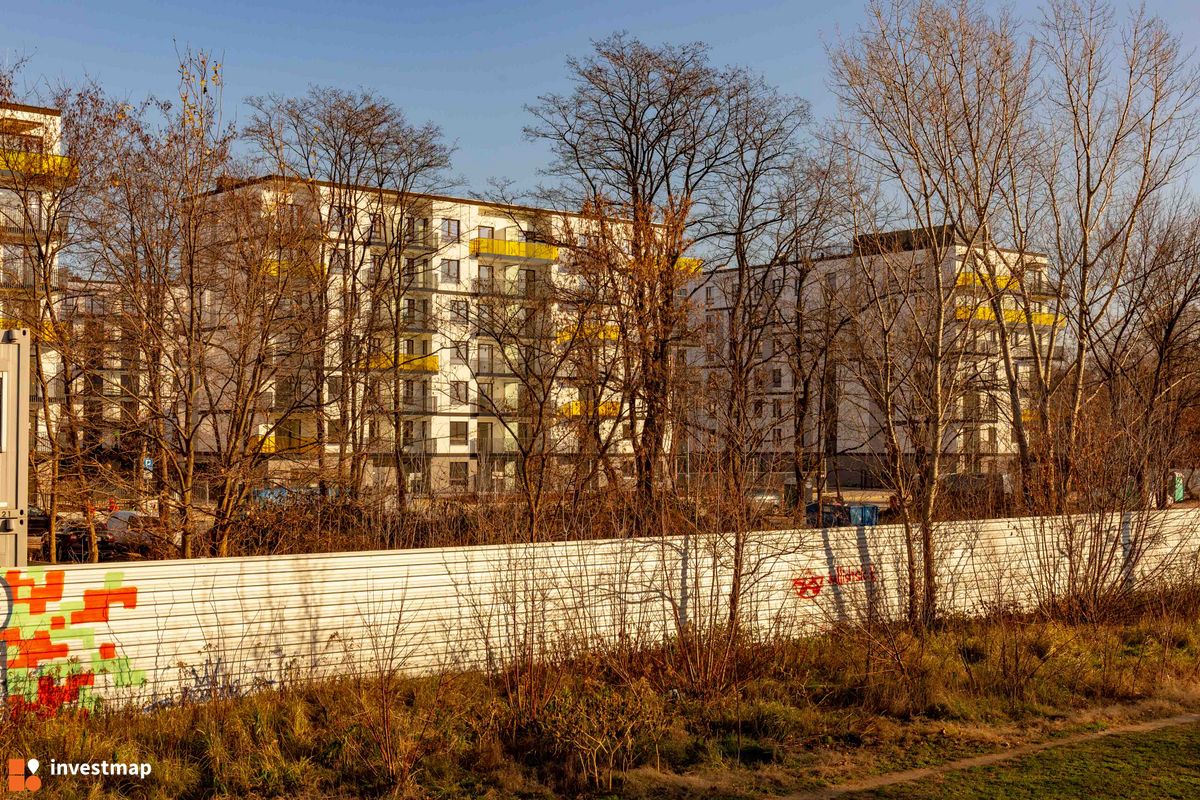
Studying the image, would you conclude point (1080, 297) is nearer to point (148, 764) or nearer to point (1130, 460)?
point (1130, 460)

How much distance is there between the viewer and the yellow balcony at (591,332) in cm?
2637

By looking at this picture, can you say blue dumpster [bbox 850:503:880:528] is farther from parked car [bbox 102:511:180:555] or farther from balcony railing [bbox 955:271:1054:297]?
parked car [bbox 102:511:180:555]

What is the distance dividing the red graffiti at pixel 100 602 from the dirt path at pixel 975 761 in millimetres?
5932

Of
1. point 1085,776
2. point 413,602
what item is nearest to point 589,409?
point 413,602

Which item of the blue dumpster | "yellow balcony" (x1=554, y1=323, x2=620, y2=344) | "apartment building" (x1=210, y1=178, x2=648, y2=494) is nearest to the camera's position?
"apartment building" (x1=210, y1=178, x2=648, y2=494)

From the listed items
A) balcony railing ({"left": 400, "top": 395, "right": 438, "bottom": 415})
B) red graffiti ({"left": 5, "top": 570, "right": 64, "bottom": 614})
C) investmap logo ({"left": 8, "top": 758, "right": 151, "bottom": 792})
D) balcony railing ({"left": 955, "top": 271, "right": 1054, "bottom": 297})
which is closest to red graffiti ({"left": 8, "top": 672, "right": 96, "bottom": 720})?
red graffiti ({"left": 5, "top": 570, "right": 64, "bottom": 614})

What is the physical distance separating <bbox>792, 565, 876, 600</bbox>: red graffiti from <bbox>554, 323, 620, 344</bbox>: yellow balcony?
12252 millimetres

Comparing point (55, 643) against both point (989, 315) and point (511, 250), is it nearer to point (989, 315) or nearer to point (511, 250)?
point (989, 315)

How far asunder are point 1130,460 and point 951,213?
459cm

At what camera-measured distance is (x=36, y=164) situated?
1836cm

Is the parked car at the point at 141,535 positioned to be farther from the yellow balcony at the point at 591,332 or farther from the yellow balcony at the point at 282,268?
the yellow balcony at the point at 591,332

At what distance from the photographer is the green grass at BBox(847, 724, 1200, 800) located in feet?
29.0

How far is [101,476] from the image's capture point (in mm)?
15430

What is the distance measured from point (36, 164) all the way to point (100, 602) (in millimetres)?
11195
